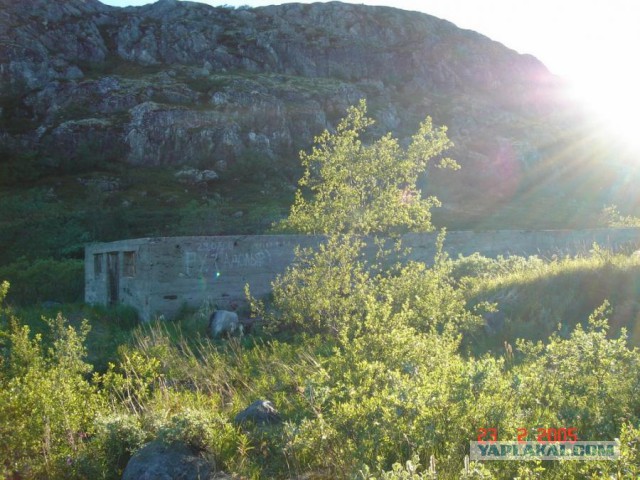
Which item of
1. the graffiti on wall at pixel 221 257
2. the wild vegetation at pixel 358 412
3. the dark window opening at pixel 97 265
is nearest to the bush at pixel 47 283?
the dark window opening at pixel 97 265

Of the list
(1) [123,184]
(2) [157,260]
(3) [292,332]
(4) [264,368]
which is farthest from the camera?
(1) [123,184]

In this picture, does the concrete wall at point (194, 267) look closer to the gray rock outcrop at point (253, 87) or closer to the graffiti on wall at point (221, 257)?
the graffiti on wall at point (221, 257)

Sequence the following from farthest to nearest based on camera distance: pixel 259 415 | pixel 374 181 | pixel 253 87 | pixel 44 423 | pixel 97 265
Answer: pixel 253 87
pixel 97 265
pixel 374 181
pixel 259 415
pixel 44 423

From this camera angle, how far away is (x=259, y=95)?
241ft

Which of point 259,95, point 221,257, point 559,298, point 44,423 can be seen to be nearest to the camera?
point 44,423

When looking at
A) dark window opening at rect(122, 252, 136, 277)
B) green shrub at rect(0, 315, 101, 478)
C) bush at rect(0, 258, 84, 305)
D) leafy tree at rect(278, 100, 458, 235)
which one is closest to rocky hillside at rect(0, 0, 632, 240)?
bush at rect(0, 258, 84, 305)

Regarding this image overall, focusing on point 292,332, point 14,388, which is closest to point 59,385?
point 14,388

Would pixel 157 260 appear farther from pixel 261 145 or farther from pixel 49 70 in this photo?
pixel 49 70

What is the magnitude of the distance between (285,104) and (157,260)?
6228 centimetres

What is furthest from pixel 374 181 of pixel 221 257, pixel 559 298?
pixel 221 257

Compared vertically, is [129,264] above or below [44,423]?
below

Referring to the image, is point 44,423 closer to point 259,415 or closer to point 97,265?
point 259,415

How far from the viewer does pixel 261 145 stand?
223 ft

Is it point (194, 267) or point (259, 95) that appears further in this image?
point (259, 95)
